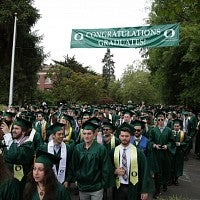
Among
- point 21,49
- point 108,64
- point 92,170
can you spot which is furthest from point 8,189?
point 108,64

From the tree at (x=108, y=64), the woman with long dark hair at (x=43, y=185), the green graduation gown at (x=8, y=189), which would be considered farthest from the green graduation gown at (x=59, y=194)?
the tree at (x=108, y=64)

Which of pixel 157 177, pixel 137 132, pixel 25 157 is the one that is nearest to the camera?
pixel 25 157

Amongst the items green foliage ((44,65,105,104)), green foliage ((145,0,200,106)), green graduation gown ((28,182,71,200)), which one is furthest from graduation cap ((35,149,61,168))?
green foliage ((44,65,105,104))

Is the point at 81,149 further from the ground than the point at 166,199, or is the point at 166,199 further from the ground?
the point at 81,149

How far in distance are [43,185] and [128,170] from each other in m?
2.02

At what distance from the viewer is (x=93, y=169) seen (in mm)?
5113

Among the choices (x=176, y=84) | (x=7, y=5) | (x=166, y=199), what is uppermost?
(x=7, y=5)

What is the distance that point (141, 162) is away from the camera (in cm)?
546

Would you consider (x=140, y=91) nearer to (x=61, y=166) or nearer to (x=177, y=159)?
(x=177, y=159)

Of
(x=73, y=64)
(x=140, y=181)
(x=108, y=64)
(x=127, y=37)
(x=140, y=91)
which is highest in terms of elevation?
(x=108, y=64)

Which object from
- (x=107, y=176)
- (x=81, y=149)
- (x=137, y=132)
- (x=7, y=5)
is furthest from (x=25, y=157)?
(x=7, y=5)

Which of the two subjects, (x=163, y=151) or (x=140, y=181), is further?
(x=163, y=151)

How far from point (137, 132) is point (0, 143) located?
9.67 feet

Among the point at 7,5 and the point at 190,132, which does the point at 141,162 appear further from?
the point at 7,5
